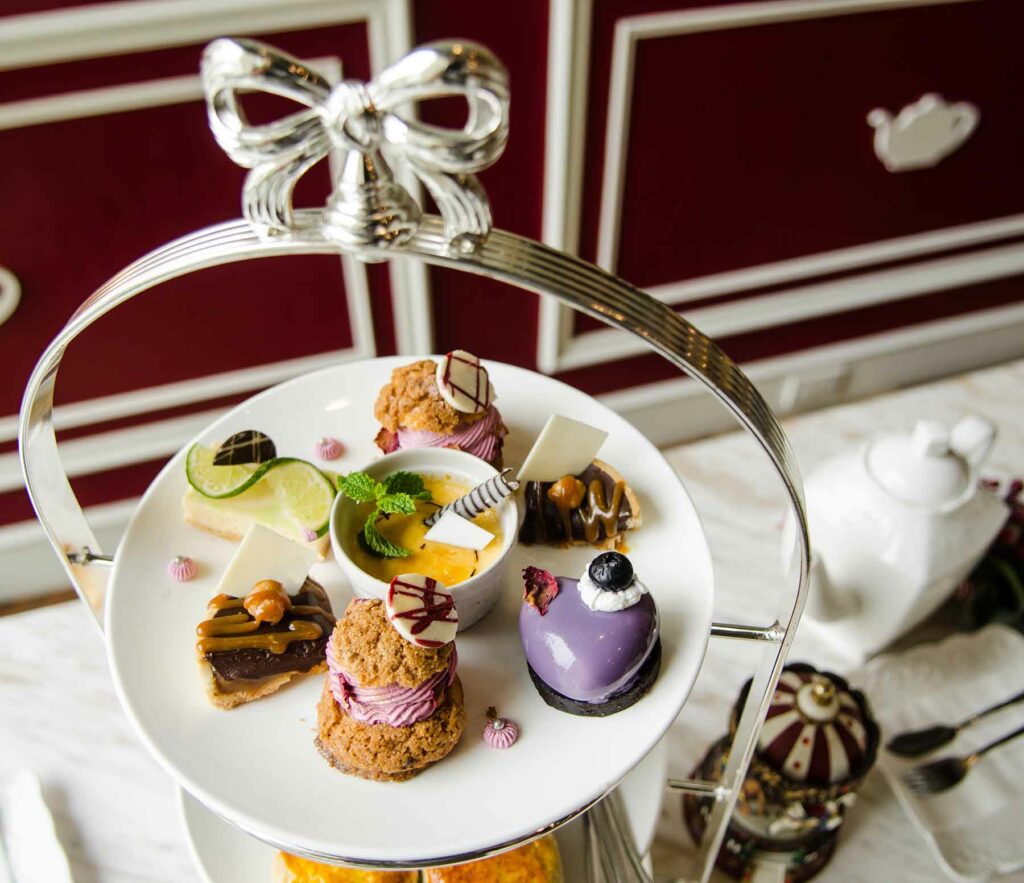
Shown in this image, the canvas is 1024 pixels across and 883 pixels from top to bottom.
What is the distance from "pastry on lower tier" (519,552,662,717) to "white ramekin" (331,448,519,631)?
0.03m

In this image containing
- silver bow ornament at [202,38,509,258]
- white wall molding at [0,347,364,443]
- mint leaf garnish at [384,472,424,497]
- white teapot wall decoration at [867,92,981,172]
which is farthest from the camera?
white teapot wall decoration at [867,92,981,172]

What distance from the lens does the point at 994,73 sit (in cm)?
145

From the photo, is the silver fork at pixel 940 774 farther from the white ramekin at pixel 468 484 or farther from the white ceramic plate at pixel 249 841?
Answer: the white ramekin at pixel 468 484

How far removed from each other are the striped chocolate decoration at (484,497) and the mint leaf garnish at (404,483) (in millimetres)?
33

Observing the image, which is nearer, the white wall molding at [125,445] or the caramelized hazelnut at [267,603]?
the caramelized hazelnut at [267,603]

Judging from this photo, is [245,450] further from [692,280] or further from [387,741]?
[692,280]

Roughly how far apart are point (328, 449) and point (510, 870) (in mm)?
330

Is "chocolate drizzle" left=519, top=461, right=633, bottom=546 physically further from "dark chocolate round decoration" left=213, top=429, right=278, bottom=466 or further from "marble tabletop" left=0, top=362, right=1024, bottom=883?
"marble tabletop" left=0, top=362, right=1024, bottom=883

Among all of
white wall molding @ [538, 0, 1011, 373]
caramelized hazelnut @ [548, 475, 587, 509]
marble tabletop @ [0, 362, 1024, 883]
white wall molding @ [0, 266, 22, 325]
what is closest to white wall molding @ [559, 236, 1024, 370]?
white wall molding @ [538, 0, 1011, 373]

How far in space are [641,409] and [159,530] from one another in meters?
1.13

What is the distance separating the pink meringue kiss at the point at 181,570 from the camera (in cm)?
61

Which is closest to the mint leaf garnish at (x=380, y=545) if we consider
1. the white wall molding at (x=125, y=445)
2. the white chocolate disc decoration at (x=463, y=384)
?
the white chocolate disc decoration at (x=463, y=384)

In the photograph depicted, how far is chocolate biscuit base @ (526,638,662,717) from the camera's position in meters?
0.54

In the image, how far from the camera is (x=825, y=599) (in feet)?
2.90
